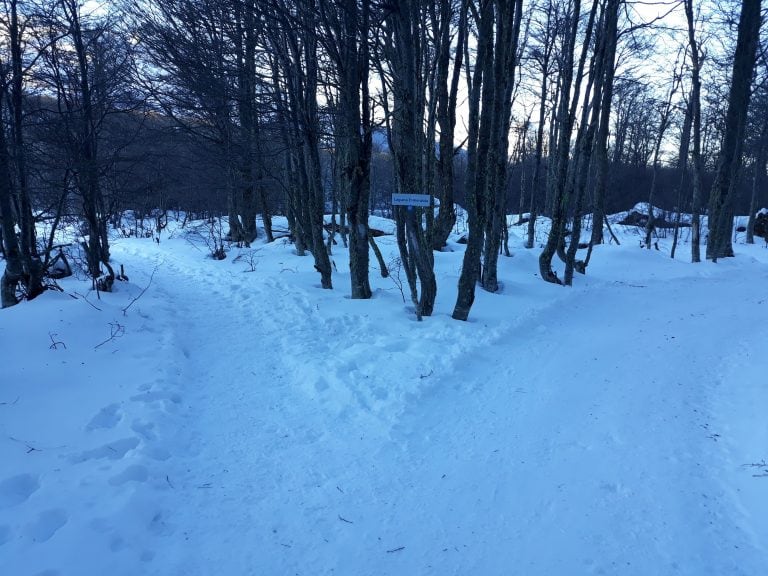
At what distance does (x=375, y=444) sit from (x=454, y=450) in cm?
64

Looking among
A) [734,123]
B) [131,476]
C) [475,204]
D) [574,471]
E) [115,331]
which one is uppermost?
[734,123]

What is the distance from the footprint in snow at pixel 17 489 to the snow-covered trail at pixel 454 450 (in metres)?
0.78

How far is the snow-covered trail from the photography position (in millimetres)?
2463

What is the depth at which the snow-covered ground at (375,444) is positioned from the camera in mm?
2434

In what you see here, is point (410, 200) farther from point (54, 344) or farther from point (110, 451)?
point (54, 344)

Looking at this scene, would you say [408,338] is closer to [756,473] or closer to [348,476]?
[348,476]

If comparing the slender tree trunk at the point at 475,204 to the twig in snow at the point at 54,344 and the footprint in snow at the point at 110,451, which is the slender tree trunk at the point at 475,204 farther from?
the twig in snow at the point at 54,344

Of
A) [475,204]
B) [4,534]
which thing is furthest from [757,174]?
[4,534]

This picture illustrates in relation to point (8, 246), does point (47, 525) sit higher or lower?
lower

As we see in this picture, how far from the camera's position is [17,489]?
269 cm

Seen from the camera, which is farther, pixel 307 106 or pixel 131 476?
pixel 307 106

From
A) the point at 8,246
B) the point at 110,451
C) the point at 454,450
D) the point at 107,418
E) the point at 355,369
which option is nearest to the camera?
the point at 110,451

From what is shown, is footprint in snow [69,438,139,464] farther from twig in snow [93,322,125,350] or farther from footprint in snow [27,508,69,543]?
twig in snow [93,322,125,350]

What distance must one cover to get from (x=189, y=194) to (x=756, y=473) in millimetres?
26807
